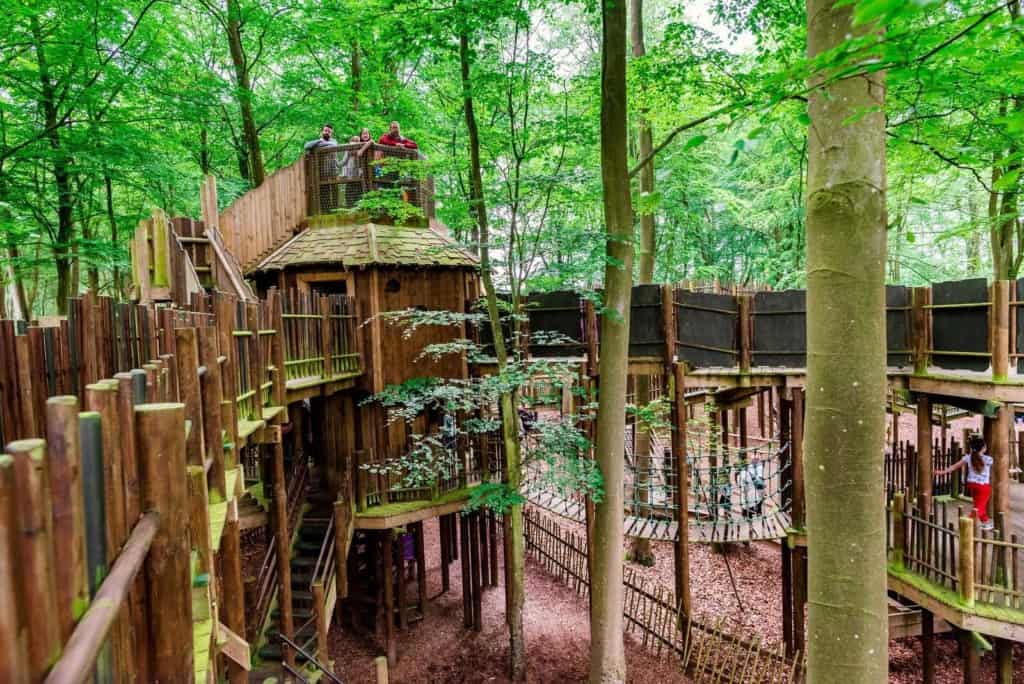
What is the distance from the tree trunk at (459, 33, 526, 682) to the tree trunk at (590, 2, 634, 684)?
148 centimetres

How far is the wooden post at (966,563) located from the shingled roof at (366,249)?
8.46 metres

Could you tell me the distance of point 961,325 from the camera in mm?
8141

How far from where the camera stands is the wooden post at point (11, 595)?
788 millimetres

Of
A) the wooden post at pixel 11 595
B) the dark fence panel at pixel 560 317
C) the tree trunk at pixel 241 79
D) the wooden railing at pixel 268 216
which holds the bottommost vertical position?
the wooden post at pixel 11 595

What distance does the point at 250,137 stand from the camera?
14516 mm

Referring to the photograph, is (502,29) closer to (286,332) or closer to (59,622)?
(286,332)

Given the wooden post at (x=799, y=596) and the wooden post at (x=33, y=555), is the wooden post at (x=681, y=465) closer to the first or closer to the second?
the wooden post at (x=799, y=596)

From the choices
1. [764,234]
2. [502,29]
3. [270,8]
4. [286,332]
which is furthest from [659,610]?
[764,234]

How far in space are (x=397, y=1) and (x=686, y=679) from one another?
11074mm

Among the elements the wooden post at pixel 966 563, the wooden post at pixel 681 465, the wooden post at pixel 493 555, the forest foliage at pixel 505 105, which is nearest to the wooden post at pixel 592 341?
the forest foliage at pixel 505 105

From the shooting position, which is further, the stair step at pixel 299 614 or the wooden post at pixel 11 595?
the stair step at pixel 299 614

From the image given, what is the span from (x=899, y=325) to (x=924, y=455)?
210cm

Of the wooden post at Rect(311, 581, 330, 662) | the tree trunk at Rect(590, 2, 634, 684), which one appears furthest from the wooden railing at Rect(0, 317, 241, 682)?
the wooden post at Rect(311, 581, 330, 662)

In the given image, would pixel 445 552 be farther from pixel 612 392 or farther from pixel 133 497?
pixel 133 497
